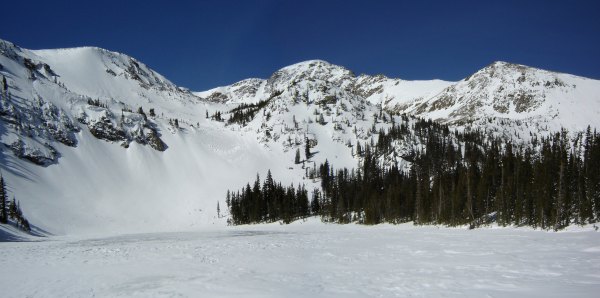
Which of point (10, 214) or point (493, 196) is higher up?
point (493, 196)

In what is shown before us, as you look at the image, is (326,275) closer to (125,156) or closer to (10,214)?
(10,214)

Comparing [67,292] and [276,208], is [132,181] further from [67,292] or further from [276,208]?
[67,292]

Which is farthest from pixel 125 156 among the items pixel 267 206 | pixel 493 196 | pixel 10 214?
pixel 493 196

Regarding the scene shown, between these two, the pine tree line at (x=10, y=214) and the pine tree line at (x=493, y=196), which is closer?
the pine tree line at (x=493, y=196)

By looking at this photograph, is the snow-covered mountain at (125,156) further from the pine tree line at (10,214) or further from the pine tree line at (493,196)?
the pine tree line at (493,196)

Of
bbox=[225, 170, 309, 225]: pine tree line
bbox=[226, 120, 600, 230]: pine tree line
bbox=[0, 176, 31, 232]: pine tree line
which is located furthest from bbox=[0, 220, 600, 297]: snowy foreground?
bbox=[225, 170, 309, 225]: pine tree line

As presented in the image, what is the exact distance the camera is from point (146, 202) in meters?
119

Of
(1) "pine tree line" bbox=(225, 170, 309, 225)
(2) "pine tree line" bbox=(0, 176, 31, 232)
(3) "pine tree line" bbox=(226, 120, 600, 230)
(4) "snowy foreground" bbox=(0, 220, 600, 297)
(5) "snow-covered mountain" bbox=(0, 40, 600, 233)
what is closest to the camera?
(4) "snowy foreground" bbox=(0, 220, 600, 297)

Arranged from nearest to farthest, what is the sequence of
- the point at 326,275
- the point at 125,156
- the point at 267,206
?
the point at 326,275 < the point at 267,206 < the point at 125,156

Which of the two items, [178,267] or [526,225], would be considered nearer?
[178,267]

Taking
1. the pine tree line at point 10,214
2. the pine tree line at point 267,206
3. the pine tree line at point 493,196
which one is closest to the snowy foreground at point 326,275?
the pine tree line at point 493,196

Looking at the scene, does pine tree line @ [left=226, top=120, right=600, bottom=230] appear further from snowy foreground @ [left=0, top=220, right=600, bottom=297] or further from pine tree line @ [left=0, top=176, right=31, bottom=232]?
pine tree line @ [left=0, top=176, right=31, bottom=232]

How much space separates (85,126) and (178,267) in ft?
467

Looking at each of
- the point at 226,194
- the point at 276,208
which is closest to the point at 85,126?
the point at 226,194
